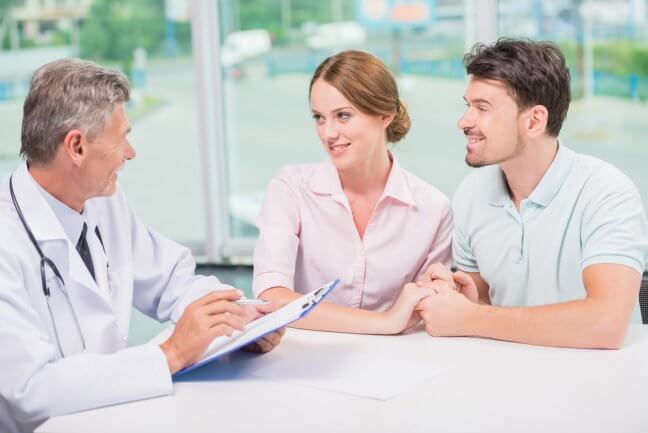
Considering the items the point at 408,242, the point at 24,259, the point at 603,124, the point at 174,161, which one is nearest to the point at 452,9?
the point at 603,124

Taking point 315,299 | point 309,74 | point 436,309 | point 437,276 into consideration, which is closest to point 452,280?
point 437,276

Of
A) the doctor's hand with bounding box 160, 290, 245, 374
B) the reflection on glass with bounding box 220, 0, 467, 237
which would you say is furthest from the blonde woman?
the reflection on glass with bounding box 220, 0, 467, 237

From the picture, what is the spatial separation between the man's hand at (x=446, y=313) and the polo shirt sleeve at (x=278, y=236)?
396 millimetres

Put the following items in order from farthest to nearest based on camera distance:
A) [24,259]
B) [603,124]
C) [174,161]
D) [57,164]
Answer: [174,161] → [603,124] → [57,164] → [24,259]

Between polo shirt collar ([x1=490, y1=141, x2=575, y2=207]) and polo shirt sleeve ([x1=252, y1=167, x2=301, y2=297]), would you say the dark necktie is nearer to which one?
polo shirt sleeve ([x1=252, y1=167, x2=301, y2=297])

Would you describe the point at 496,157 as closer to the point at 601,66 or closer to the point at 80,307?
the point at 80,307

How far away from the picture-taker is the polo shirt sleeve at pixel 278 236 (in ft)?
7.13

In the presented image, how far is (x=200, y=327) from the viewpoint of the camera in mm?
1655

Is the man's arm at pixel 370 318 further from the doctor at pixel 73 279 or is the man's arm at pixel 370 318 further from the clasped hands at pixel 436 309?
the doctor at pixel 73 279

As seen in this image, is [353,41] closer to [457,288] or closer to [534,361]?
[457,288]

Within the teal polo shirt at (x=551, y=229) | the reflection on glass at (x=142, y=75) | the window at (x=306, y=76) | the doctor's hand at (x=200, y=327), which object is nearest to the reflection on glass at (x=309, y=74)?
the window at (x=306, y=76)

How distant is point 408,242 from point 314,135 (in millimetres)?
2688

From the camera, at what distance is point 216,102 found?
4.76 m

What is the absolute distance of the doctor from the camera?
1.54m
